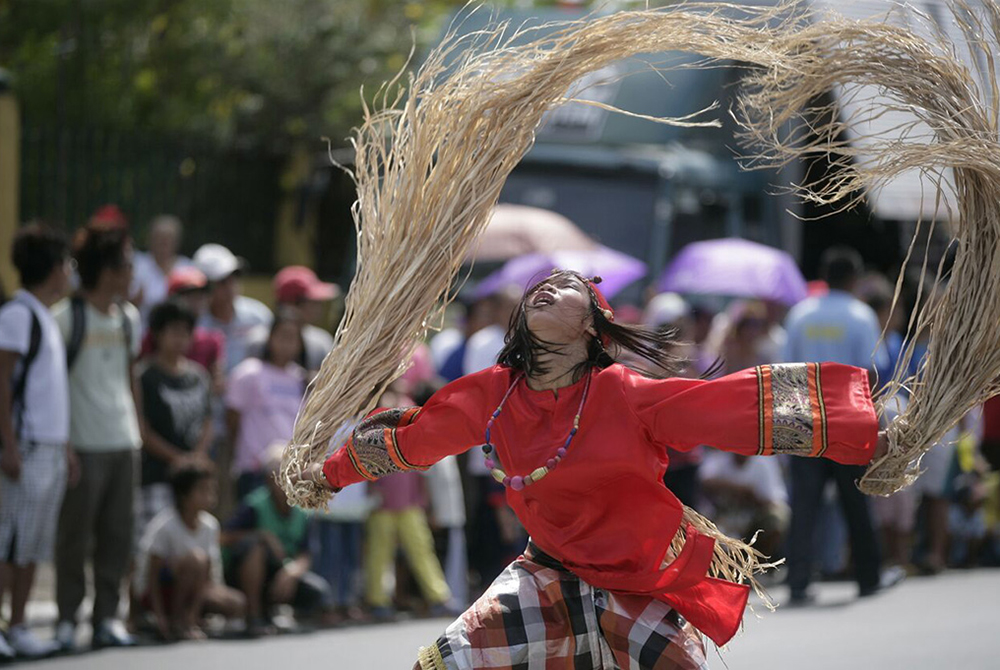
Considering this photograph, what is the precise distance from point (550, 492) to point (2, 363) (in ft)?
13.0

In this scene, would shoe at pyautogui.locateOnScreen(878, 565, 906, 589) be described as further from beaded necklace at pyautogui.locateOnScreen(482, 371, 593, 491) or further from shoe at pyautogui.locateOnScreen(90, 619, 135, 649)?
beaded necklace at pyautogui.locateOnScreen(482, 371, 593, 491)

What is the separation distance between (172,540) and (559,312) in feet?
14.2

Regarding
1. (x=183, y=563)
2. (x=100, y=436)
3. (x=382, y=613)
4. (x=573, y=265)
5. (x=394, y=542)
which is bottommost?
(x=382, y=613)

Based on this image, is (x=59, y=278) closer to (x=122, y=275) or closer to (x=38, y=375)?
(x=122, y=275)

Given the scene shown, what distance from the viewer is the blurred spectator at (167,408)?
8562mm

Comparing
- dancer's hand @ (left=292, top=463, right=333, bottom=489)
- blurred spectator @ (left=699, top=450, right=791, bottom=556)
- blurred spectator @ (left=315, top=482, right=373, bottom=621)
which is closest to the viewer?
dancer's hand @ (left=292, top=463, right=333, bottom=489)

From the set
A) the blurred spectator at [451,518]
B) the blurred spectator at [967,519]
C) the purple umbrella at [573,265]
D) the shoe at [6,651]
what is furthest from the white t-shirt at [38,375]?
the blurred spectator at [967,519]

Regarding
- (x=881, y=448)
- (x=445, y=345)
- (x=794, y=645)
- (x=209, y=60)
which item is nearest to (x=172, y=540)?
(x=445, y=345)

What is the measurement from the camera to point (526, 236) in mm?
11531

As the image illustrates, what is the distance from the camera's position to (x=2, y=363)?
7465mm

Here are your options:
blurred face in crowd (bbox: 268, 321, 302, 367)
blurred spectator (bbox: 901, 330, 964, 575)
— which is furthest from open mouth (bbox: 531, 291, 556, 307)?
blurred spectator (bbox: 901, 330, 964, 575)

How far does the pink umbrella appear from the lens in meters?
11.5

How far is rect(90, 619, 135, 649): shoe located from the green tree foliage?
5327 mm

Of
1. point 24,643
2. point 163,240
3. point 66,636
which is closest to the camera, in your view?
point 24,643
